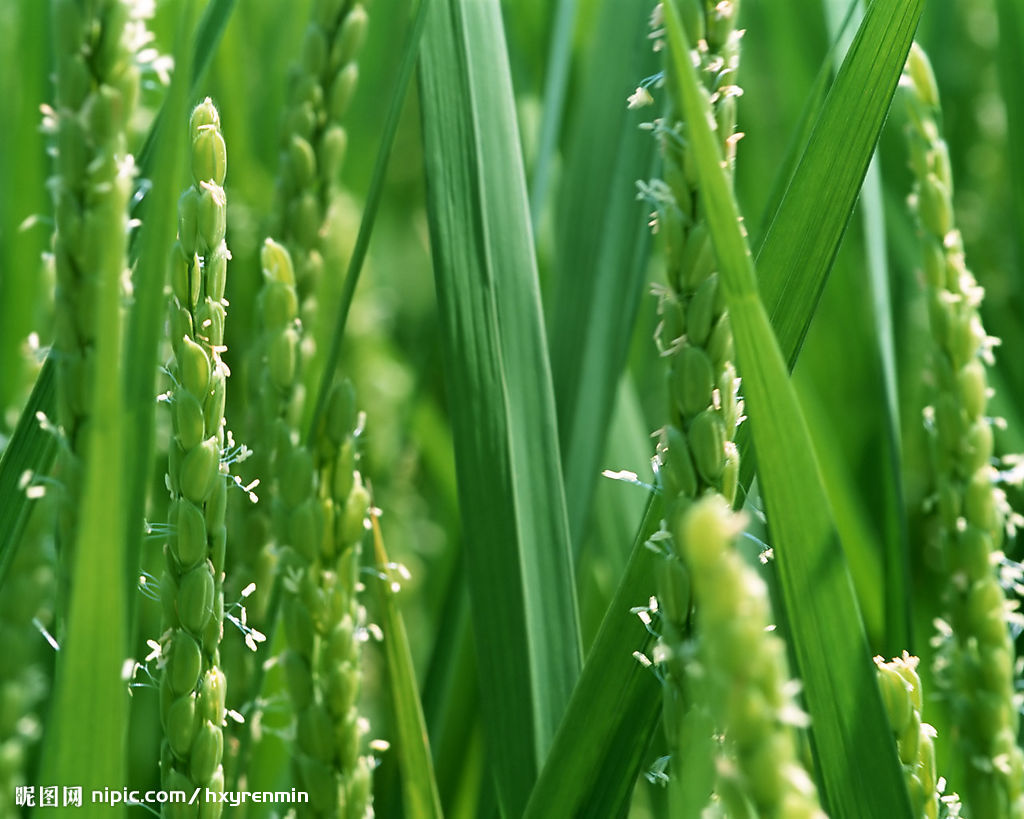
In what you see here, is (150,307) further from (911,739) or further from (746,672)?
(911,739)

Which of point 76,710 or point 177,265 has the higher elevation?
point 177,265

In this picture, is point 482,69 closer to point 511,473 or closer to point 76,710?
point 511,473

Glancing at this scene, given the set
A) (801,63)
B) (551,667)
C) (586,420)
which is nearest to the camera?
(551,667)

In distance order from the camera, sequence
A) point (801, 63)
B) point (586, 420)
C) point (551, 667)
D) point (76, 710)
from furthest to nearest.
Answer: point (801, 63) → point (586, 420) → point (551, 667) → point (76, 710)

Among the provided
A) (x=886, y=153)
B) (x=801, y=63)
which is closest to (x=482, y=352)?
(x=801, y=63)

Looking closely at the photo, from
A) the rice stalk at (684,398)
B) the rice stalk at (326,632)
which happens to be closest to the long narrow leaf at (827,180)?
the rice stalk at (684,398)

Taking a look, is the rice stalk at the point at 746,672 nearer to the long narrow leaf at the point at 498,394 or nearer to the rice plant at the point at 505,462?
the rice plant at the point at 505,462

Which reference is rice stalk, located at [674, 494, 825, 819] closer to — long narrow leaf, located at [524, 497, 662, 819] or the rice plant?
the rice plant
